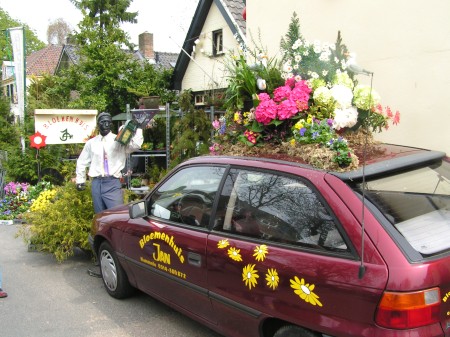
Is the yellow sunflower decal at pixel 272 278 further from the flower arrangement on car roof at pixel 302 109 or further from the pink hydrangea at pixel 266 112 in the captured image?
the pink hydrangea at pixel 266 112

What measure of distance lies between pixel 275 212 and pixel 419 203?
0.87 meters

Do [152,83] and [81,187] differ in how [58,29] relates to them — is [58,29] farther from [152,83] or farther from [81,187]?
[81,187]

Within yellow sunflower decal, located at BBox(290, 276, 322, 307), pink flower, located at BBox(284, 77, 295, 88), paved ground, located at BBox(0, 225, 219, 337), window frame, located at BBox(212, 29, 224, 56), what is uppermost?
window frame, located at BBox(212, 29, 224, 56)

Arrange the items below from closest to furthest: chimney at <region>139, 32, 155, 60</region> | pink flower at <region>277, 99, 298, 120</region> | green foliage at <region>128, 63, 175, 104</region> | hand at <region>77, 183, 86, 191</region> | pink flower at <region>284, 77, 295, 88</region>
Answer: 1. pink flower at <region>277, 99, 298, 120</region>
2. pink flower at <region>284, 77, 295, 88</region>
3. hand at <region>77, 183, 86, 191</region>
4. green foliage at <region>128, 63, 175, 104</region>
5. chimney at <region>139, 32, 155, 60</region>

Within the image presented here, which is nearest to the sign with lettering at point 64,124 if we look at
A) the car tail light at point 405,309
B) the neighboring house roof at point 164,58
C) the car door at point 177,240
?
the car door at point 177,240

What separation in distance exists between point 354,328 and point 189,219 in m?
1.58

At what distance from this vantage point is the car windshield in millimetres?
2271

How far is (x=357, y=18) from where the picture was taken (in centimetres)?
636

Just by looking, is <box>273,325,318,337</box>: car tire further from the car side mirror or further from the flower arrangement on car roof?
the car side mirror

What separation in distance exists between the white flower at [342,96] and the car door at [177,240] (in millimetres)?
970

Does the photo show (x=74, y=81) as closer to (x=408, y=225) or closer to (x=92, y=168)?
(x=92, y=168)

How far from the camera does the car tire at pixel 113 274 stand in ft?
14.1

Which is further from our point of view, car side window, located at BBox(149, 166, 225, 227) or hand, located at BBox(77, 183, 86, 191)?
hand, located at BBox(77, 183, 86, 191)

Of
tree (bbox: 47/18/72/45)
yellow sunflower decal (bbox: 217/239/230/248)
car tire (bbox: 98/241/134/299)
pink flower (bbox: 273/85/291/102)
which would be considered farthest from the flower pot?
tree (bbox: 47/18/72/45)
